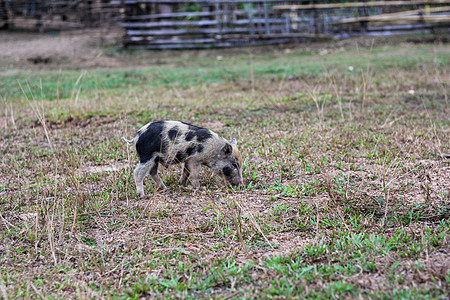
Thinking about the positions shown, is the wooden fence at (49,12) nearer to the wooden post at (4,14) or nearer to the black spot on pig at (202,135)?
the wooden post at (4,14)

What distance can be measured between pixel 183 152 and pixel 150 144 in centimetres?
36

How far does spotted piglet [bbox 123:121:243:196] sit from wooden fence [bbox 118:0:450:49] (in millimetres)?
14640

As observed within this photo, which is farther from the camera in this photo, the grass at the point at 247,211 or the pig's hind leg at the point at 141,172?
the pig's hind leg at the point at 141,172

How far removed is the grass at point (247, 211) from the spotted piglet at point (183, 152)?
7.1 inches

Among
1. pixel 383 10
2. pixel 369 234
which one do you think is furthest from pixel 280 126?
pixel 383 10

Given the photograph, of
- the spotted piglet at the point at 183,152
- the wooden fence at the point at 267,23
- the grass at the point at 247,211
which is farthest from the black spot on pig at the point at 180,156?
the wooden fence at the point at 267,23

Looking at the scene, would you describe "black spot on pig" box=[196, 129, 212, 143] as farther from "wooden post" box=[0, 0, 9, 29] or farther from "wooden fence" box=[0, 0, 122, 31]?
"wooden post" box=[0, 0, 9, 29]

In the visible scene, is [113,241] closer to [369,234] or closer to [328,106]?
[369,234]

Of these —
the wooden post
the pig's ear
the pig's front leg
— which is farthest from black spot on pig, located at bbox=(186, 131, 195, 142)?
the wooden post

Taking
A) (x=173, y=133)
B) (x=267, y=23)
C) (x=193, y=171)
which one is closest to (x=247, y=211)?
(x=193, y=171)

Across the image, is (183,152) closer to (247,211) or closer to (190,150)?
(190,150)

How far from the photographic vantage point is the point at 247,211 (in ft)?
13.2

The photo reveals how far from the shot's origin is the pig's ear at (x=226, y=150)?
4645 mm

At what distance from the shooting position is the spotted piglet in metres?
4.40
